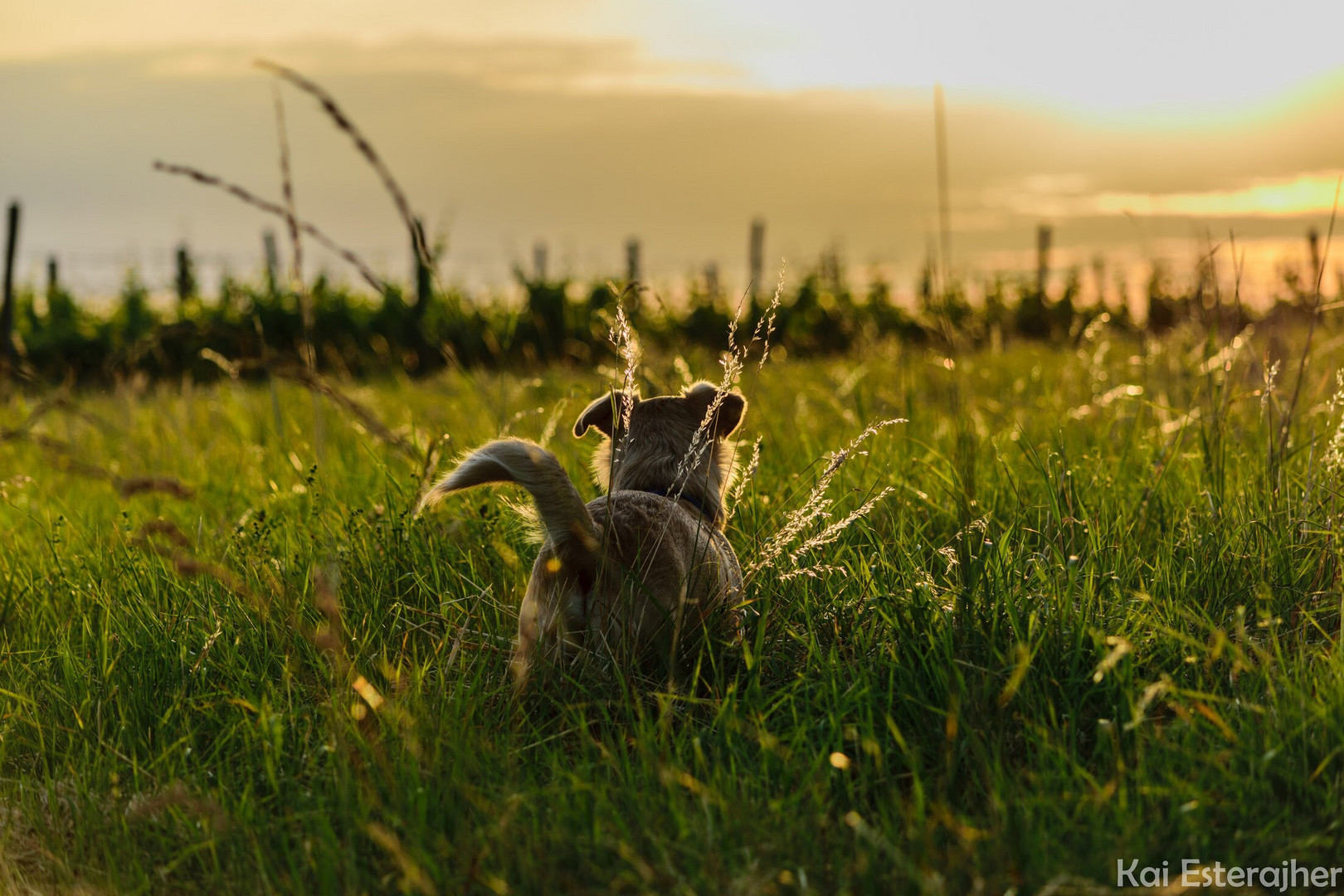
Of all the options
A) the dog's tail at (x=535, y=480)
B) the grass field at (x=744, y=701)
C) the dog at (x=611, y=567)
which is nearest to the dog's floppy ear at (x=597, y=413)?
the dog at (x=611, y=567)

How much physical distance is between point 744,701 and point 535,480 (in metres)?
0.78

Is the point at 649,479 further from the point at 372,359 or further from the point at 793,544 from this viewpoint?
the point at 372,359

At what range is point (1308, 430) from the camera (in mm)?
5066

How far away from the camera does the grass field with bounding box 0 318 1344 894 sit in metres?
2.26

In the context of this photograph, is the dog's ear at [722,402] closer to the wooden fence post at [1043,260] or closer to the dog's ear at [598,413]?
the dog's ear at [598,413]

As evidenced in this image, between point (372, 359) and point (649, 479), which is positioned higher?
point (649, 479)

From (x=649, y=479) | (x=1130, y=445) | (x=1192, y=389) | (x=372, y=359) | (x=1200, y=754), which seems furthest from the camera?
(x=372, y=359)

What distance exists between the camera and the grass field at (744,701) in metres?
2.26

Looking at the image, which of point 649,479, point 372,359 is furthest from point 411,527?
point 372,359

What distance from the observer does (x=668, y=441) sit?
3625mm

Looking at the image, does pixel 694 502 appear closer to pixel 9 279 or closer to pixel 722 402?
pixel 722 402

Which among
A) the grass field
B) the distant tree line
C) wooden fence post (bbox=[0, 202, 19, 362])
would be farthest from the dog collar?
wooden fence post (bbox=[0, 202, 19, 362])

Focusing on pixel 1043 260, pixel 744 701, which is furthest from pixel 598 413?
pixel 1043 260

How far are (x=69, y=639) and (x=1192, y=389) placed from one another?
17.0ft
